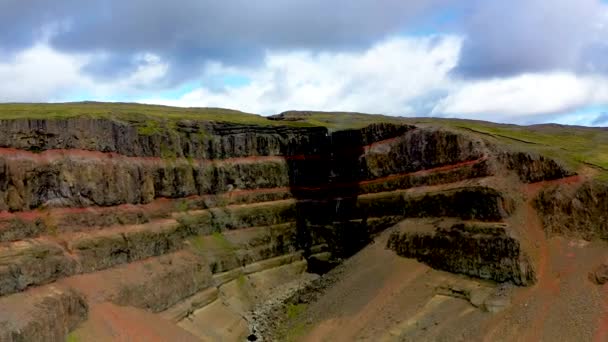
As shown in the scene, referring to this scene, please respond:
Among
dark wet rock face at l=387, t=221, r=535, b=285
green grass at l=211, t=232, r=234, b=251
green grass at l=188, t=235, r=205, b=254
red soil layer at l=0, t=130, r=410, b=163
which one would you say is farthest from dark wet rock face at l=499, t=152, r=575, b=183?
green grass at l=188, t=235, r=205, b=254

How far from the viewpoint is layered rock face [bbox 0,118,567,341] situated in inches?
1471

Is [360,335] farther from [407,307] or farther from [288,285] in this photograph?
[288,285]

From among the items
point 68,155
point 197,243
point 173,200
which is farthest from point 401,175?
point 68,155

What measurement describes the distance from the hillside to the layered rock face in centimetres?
14

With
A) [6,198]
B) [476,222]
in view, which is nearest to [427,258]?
[476,222]

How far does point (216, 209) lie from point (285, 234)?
Result: 8.77 metres

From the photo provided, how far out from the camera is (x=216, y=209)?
57500mm

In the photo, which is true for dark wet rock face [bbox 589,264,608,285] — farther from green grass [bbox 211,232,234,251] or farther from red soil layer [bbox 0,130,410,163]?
green grass [bbox 211,232,234,251]

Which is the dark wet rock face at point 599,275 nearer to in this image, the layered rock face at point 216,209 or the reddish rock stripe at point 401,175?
the layered rock face at point 216,209

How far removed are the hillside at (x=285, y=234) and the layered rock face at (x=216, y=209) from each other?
0.14 metres

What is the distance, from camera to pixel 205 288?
163 feet

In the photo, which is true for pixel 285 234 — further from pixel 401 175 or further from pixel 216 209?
pixel 401 175

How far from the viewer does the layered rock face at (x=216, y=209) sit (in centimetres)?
3738

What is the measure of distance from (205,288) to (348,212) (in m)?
19.6
